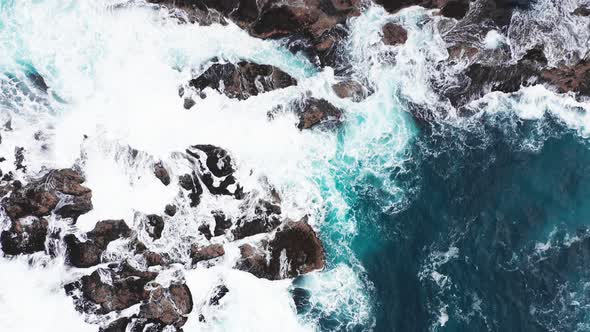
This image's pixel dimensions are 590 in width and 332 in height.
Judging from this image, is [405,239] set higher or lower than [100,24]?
higher

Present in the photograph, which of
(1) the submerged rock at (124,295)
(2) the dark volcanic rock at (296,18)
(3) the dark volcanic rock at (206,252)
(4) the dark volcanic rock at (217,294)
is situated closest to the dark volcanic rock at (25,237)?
(1) the submerged rock at (124,295)

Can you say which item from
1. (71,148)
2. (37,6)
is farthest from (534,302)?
(37,6)

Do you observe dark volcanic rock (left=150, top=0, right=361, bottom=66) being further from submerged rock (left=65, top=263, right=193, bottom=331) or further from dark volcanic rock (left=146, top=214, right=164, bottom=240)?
submerged rock (left=65, top=263, right=193, bottom=331)

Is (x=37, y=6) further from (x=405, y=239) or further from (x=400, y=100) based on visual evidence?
(x=405, y=239)

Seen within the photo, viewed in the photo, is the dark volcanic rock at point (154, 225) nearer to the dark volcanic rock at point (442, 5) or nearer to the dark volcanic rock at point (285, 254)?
the dark volcanic rock at point (285, 254)

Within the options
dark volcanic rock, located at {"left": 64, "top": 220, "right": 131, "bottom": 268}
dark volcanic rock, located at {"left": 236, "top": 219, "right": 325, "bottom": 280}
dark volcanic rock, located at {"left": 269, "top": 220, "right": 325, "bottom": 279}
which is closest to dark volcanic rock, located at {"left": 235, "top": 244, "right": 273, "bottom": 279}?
dark volcanic rock, located at {"left": 236, "top": 219, "right": 325, "bottom": 280}

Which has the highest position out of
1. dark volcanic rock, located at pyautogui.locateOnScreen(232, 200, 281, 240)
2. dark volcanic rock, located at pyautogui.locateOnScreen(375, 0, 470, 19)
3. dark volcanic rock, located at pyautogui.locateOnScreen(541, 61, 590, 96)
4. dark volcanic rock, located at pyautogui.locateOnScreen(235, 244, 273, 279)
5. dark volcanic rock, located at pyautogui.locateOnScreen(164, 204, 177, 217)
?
dark volcanic rock, located at pyautogui.locateOnScreen(541, 61, 590, 96)
